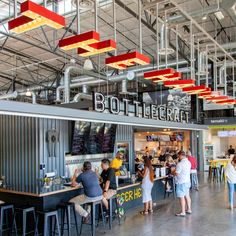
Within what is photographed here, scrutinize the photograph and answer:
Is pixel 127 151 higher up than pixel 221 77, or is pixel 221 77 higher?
pixel 221 77

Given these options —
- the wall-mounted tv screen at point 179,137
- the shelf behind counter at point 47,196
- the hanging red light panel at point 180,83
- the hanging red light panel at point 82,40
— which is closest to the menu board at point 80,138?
the shelf behind counter at point 47,196

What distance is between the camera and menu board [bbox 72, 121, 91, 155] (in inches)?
303

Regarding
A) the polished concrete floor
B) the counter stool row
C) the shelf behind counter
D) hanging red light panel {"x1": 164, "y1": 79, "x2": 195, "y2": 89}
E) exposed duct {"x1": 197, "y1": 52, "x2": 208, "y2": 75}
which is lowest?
the polished concrete floor

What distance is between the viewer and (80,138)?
7883mm

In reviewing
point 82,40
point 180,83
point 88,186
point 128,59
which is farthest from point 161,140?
point 82,40

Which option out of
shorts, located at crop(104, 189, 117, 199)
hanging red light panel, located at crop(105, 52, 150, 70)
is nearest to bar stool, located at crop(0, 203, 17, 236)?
shorts, located at crop(104, 189, 117, 199)

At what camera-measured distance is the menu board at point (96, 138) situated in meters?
8.61

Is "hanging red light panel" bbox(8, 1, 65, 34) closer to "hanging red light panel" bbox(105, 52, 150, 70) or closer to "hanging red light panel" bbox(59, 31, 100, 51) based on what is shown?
"hanging red light panel" bbox(59, 31, 100, 51)

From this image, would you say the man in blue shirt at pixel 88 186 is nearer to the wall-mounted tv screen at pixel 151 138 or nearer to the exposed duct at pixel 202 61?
the exposed duct at pixel 202 61

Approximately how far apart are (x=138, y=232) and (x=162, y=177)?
3.32 metres

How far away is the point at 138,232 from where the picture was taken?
5742 mm

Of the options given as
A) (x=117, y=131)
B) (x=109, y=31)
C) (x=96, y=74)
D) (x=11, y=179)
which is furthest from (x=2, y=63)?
(x=11, y=179)

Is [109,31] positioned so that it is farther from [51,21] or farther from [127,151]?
[51,21]

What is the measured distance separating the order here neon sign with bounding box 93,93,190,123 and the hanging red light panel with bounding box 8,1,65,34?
3258mm
